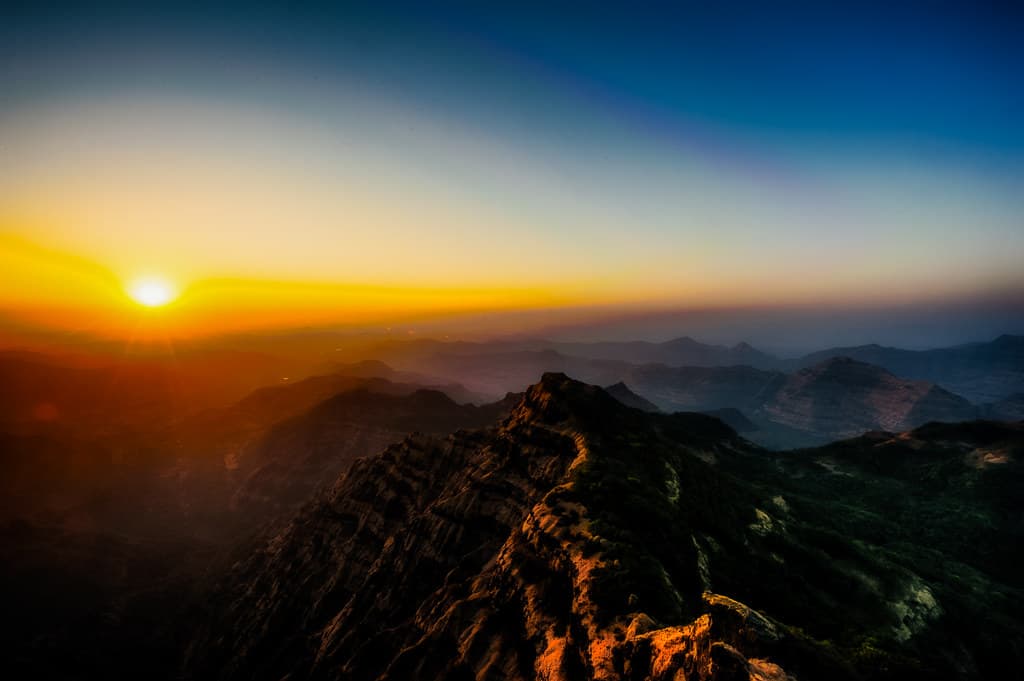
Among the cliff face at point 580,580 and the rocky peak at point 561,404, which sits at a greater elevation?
the rocky peak at point 561,404

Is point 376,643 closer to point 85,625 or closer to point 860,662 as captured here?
Result: point 860,662

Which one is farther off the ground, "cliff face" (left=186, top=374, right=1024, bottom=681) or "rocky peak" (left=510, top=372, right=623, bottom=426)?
"rocky peak" (left=510, top=372, right=623, bottom=426)

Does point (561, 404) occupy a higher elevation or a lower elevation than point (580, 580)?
higher

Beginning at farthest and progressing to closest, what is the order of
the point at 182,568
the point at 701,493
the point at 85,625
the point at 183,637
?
1. the point at 182,568
2. the point at 85,625
3. the point at 183,637
4. the point at 701,493

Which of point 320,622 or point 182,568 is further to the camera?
point 182,568

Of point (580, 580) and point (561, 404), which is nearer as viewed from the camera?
point (580, 580)

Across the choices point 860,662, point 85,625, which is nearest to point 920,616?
point 860,662

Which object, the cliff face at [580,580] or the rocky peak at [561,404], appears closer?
the cliff face at [580,580]

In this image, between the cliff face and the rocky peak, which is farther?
the rocky peak
